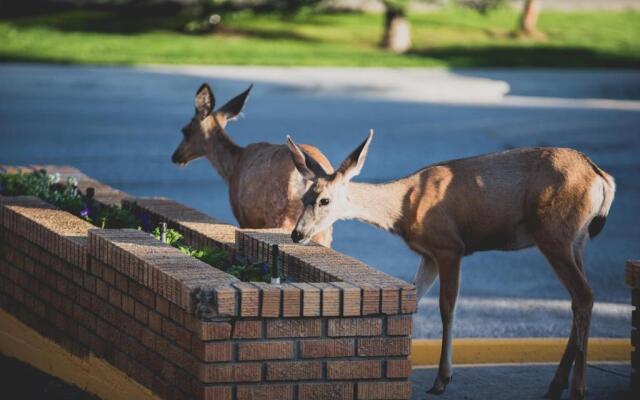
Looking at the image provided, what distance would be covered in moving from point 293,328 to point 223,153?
5.07 meters

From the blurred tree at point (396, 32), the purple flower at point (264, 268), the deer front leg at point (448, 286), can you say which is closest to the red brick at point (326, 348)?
the purple flower at point (264, 268)

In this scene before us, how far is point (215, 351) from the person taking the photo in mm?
5984

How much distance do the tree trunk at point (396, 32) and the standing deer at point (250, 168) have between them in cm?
1768

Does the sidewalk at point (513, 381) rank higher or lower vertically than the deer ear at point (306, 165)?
lower

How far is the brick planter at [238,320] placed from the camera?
6.02 meters

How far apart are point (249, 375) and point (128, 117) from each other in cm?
1477

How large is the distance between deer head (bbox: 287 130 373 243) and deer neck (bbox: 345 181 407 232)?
6 centimetres

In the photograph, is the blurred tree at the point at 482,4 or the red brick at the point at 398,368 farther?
the blurred tree at the point at 482,4

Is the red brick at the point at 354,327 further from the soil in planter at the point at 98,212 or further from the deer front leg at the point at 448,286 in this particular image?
the deer front leg at the point at 448,286

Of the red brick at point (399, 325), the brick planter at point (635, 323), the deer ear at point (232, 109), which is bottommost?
the brick planter at point (635, 323)

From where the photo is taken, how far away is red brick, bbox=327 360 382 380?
6.14 metres

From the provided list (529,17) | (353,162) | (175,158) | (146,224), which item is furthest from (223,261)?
(529,17)

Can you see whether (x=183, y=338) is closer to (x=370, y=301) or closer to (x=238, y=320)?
(x=238, y=320)

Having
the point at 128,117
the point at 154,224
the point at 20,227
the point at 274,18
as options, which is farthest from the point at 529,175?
the point at 274,18
